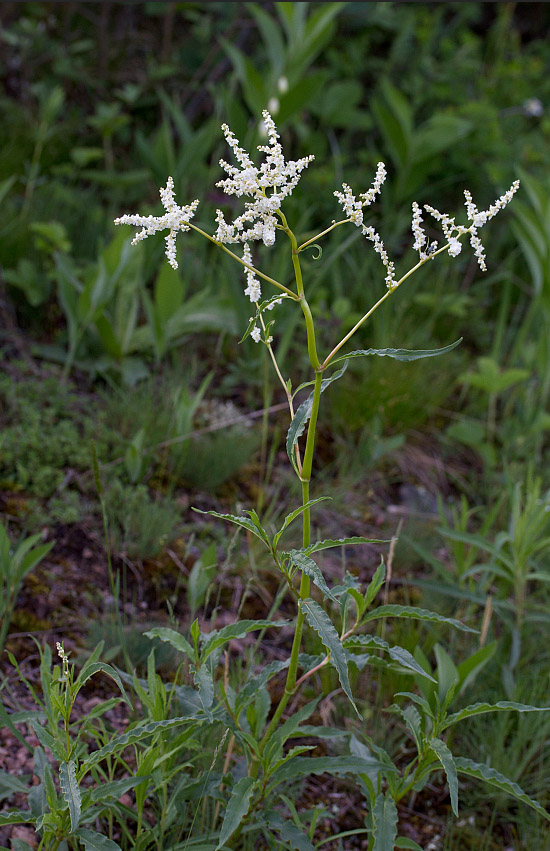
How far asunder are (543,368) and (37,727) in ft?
6.60

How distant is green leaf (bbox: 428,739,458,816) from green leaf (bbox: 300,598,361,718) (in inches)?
7.8

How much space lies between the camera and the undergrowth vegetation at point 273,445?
3.78 ft

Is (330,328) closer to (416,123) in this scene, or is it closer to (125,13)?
(416,123)

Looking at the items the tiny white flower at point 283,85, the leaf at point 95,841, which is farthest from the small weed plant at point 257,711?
the tiny white flower at point 283,85

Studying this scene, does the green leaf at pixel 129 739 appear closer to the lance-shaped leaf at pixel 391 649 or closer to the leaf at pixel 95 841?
the leaf at pixel 95 841

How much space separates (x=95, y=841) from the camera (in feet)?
3.47

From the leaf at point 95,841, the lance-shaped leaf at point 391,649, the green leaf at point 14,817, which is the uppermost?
the lance-shaped leaf at point 391,649

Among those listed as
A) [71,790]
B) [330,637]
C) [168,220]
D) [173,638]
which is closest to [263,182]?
[168,220]

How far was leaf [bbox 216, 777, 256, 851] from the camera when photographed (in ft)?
3.35

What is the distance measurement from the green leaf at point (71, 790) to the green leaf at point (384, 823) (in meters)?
0.45

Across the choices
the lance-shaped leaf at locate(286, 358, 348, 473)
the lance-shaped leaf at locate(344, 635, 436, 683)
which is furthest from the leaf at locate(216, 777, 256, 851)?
the lance-shaped leaf at locate(286, 358, 348, 473)

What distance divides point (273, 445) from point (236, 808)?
3.97 ft

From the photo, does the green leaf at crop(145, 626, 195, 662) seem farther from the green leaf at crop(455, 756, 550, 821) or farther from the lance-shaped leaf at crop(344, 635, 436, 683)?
the green leaf at crop(455, 756, 550, 821)

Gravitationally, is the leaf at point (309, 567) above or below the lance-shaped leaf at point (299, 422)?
below
